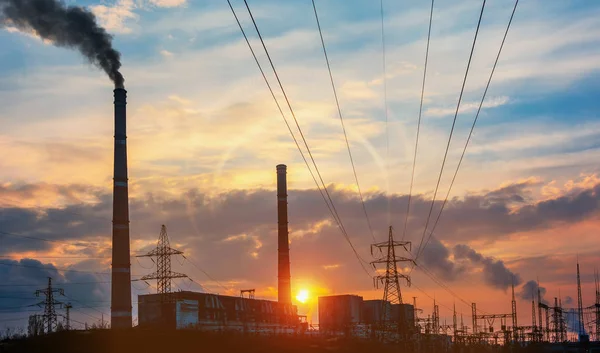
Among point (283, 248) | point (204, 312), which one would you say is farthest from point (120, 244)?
Result: point (283, 248)

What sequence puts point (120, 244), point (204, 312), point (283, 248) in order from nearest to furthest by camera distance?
point (120, 244), point (204, 312), point (283, 248)

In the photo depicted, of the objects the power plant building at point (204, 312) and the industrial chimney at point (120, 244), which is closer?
the industrial chimney at point (120, 244)

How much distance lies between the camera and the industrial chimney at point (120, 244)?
191 ft

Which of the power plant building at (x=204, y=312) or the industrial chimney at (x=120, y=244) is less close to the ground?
the industrial chimney at (x=120, y=244)

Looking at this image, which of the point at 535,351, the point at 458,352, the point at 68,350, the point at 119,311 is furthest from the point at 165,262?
the point at 535,351

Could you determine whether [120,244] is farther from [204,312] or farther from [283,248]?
[283,248]

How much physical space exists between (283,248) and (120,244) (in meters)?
32.8

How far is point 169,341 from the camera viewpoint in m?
47.4

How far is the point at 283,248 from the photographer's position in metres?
88.4

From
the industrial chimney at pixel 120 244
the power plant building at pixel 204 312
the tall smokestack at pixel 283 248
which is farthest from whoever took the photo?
the tall smokestack at pixel 283 248

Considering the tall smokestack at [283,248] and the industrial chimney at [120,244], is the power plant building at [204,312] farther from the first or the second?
the industrial chimney at [120,244]

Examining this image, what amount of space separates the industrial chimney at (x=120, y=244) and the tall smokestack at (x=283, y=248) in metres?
31.4

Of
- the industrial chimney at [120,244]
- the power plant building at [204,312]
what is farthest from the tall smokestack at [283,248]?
the industrial chimney at [120,244]

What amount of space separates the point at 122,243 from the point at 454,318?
9589 cm
